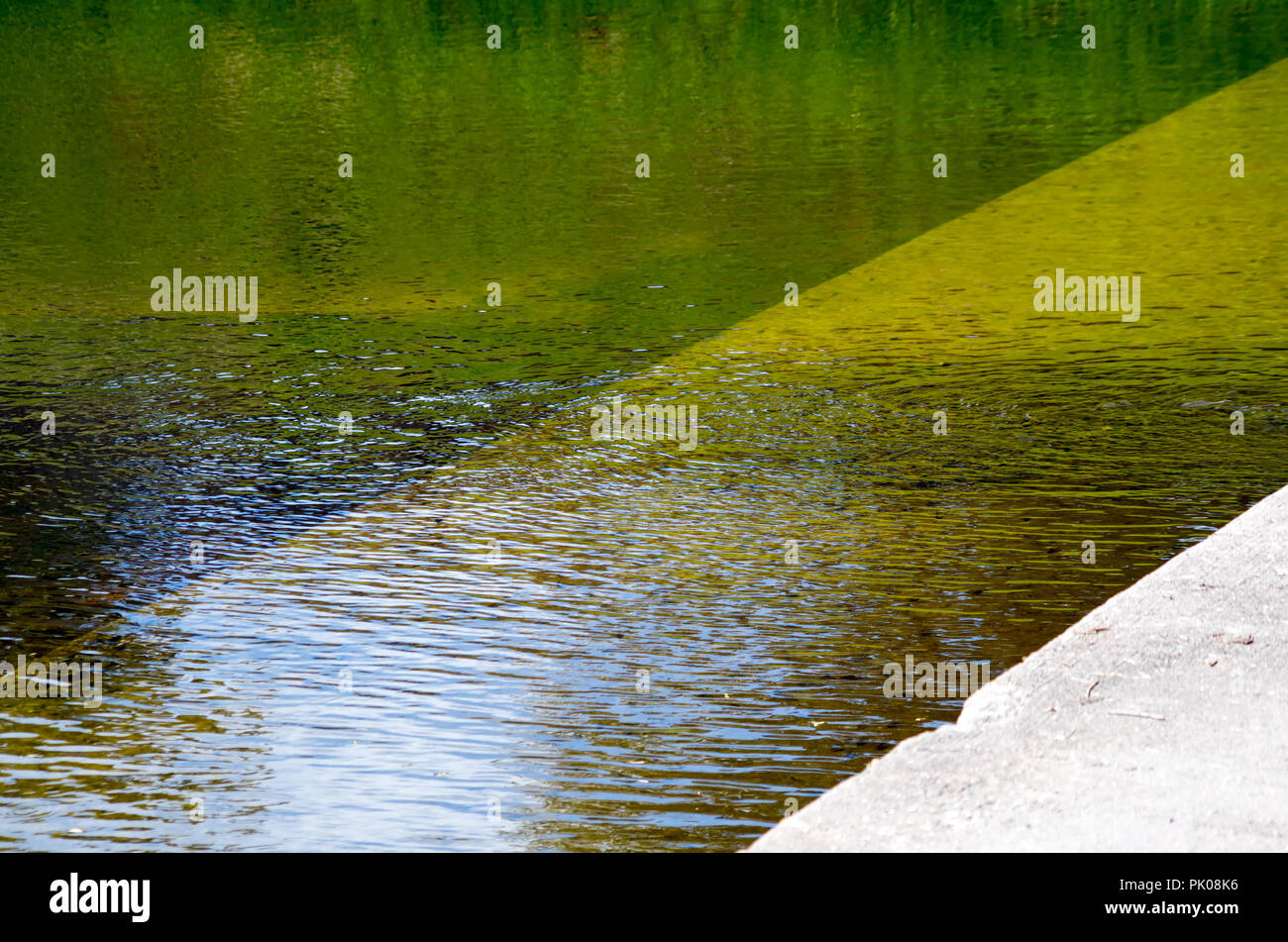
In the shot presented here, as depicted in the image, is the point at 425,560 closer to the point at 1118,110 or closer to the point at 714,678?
the point at 714,678

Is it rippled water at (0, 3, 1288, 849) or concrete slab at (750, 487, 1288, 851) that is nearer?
concrete slab at (750, 487, 1288, 851)

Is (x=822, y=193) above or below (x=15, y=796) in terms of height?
above

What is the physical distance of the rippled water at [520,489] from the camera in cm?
312

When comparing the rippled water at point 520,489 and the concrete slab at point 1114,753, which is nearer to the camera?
the concrete slab at point 1114,753

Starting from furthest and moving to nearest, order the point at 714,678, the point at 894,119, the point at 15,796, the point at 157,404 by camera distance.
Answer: the point at 894,119 < the point at 157,404 < the point at 714,678 < the point at 15,796

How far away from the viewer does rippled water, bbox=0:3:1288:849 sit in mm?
3115

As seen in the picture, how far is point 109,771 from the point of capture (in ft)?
10.1

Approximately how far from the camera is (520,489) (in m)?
4.79

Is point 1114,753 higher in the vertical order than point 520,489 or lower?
lower

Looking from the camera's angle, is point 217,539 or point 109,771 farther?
point 217,539

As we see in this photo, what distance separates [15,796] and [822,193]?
772 centimetres

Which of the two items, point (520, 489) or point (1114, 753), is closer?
point (1114, 753)

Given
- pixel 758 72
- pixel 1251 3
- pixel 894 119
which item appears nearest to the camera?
pixel 894 119

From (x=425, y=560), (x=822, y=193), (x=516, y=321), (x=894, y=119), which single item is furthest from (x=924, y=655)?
(x=894, y=119)
